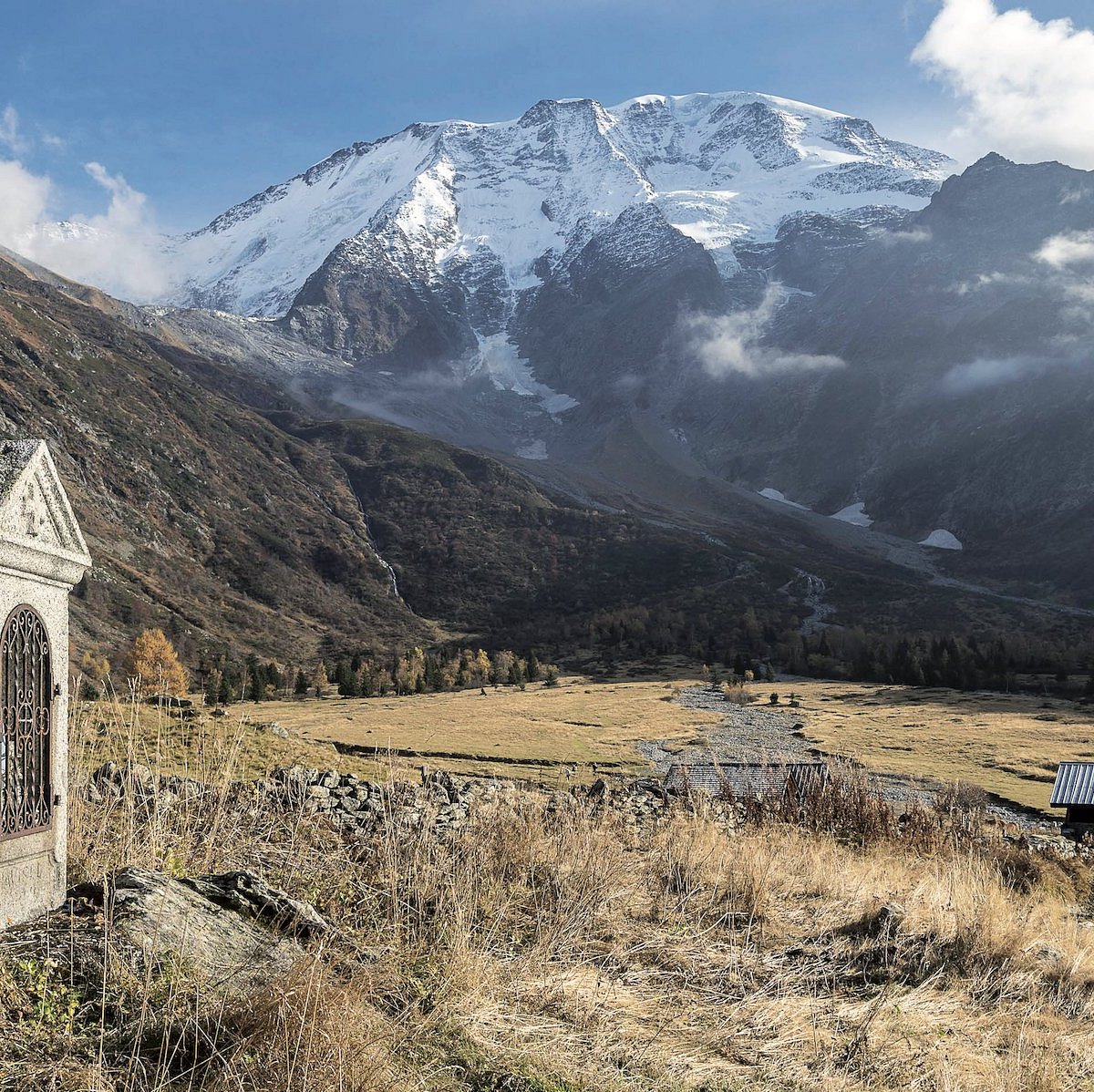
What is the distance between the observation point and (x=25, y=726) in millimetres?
4699

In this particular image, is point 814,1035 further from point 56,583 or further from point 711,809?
point 711,809

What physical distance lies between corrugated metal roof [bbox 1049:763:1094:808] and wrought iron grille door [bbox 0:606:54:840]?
23887 millimetres

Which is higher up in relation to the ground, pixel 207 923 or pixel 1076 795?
pixel 207 923

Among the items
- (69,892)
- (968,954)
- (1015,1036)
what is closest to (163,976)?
(69,892)

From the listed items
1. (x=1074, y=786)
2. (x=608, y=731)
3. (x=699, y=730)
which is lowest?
(x=699, y=730)

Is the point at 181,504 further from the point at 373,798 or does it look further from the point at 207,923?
the point at 207,923

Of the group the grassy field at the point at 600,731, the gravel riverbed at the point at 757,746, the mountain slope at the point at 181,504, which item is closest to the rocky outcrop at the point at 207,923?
the grassy field at the point at 600,731

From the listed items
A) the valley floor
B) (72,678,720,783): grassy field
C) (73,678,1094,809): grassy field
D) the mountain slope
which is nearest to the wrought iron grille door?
(73,678,1094,809): grassy field

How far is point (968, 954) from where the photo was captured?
23.0ft

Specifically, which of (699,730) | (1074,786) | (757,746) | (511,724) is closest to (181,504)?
(511,724)

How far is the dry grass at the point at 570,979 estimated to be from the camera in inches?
146

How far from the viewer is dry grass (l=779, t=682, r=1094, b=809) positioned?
35.8 m

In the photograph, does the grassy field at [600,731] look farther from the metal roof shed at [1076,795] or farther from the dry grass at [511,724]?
the metal roof shed at [1076,795]

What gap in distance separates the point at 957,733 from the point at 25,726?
173 ft
